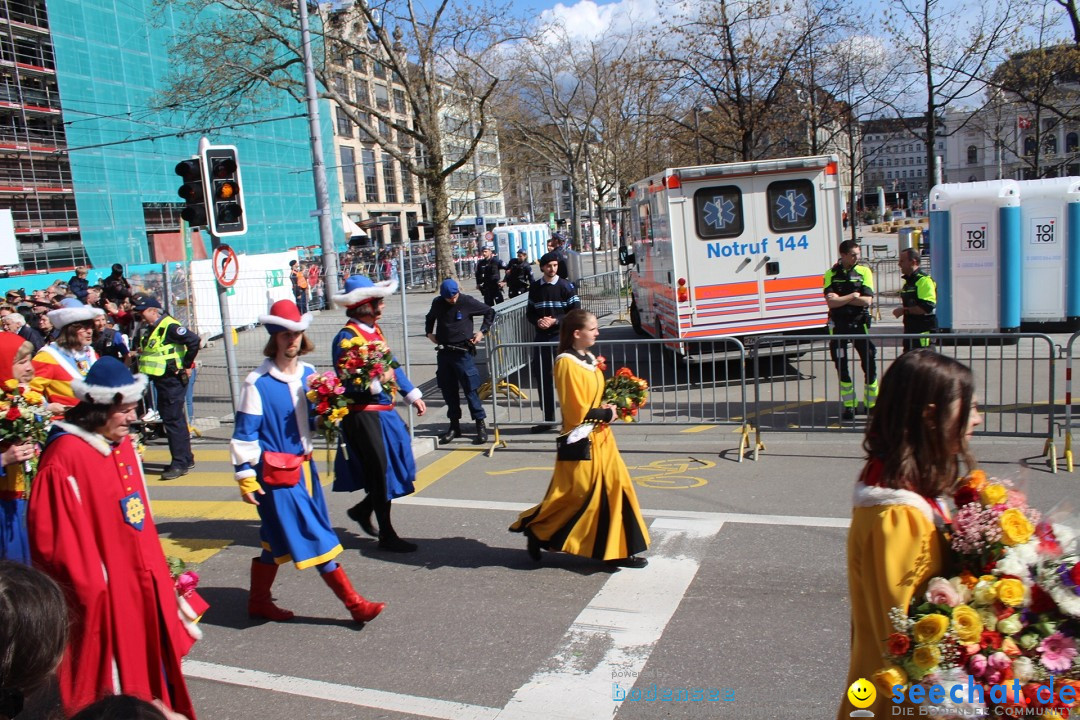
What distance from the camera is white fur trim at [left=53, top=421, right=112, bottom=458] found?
365 cm

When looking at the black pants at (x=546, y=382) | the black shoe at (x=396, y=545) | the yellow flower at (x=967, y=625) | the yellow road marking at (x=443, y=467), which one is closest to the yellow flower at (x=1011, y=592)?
the yellow flower at (x=967, y=625)

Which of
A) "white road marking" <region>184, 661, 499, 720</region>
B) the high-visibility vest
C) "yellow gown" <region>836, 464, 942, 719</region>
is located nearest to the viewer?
"yellow gown" <region>836, 464, 942, 719</region>

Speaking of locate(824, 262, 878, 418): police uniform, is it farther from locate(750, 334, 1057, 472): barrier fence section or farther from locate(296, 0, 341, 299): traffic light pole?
locate(296, 0, 341, 299): traffic light pole

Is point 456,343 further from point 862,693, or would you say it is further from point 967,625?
point 967,625

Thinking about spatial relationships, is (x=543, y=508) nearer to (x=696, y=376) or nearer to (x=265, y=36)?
(x=696, y=376)

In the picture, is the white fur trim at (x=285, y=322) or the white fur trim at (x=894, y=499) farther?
the white fur trim at (x=285, y=322)

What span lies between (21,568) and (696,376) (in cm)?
1183

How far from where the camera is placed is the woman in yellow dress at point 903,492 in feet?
8.06

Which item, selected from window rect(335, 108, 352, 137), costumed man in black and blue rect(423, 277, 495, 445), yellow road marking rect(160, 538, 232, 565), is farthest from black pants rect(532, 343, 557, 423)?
window rect(335, 108, 352, 137)

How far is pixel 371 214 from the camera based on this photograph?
75.2 meters

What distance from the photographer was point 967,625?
89.7 inches

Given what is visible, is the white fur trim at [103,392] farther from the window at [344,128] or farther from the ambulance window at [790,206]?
the window at [344,128]

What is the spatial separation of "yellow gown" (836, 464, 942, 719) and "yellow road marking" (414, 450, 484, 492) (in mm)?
6043

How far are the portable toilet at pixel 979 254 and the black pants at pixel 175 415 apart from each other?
11.8 meters
